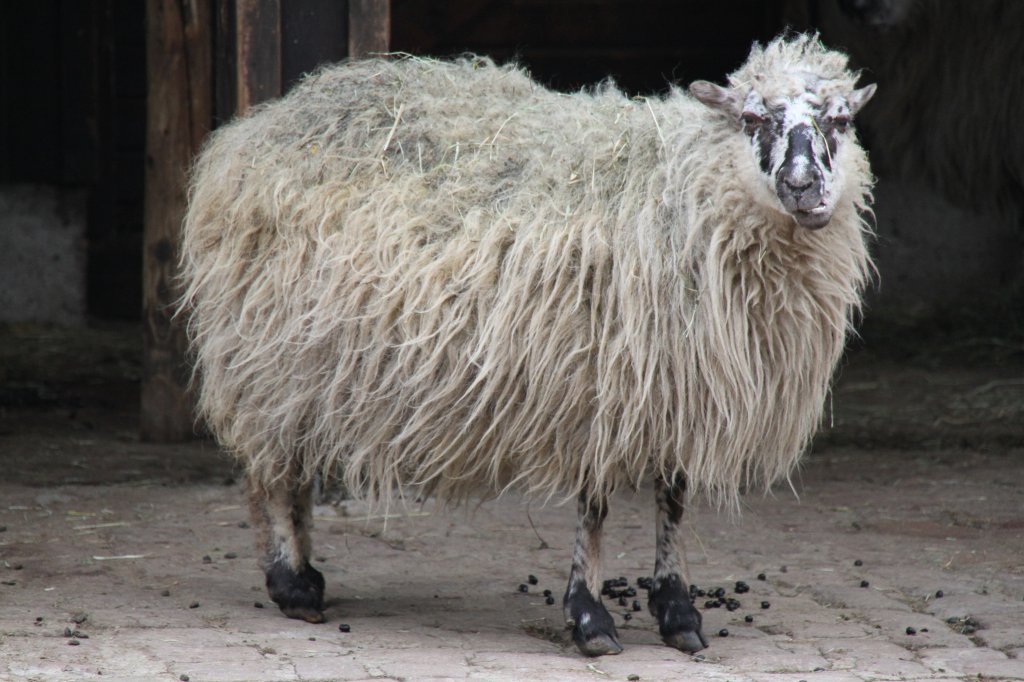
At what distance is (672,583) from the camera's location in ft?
14.5

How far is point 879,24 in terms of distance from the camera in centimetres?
831

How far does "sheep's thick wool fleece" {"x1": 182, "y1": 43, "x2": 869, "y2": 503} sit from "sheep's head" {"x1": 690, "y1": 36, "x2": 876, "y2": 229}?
0.10 metres

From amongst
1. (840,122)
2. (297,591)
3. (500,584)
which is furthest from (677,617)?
(840,122)

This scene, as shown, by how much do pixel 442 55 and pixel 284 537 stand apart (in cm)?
654

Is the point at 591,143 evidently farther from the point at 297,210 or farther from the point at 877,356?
the point at 877,356

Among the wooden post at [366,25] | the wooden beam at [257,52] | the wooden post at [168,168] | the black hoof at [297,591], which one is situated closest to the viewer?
the black hoof at [297,591]

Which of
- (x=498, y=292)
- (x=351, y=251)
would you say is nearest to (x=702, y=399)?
(x=498, y=292)

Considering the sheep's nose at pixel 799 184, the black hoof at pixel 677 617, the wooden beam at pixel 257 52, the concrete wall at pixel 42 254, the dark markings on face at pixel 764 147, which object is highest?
the wooden beam at pixel 257 52

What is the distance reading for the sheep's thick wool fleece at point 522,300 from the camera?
13.6ft

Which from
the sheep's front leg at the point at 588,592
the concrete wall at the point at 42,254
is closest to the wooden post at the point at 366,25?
the sheep's front leg at the point at 588,592

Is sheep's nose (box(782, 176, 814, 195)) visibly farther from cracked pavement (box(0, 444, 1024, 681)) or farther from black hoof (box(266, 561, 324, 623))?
black hoof (box(266, 561, 324, 623))

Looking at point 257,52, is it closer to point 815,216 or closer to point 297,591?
point 297,591

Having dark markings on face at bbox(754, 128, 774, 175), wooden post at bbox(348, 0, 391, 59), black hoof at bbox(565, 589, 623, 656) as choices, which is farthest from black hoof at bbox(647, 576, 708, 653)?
wooden post at bbox(348, 0, 391, 59)

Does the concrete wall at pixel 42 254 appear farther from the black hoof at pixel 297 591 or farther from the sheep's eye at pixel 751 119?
the sheep's eye at pixel 751 119
